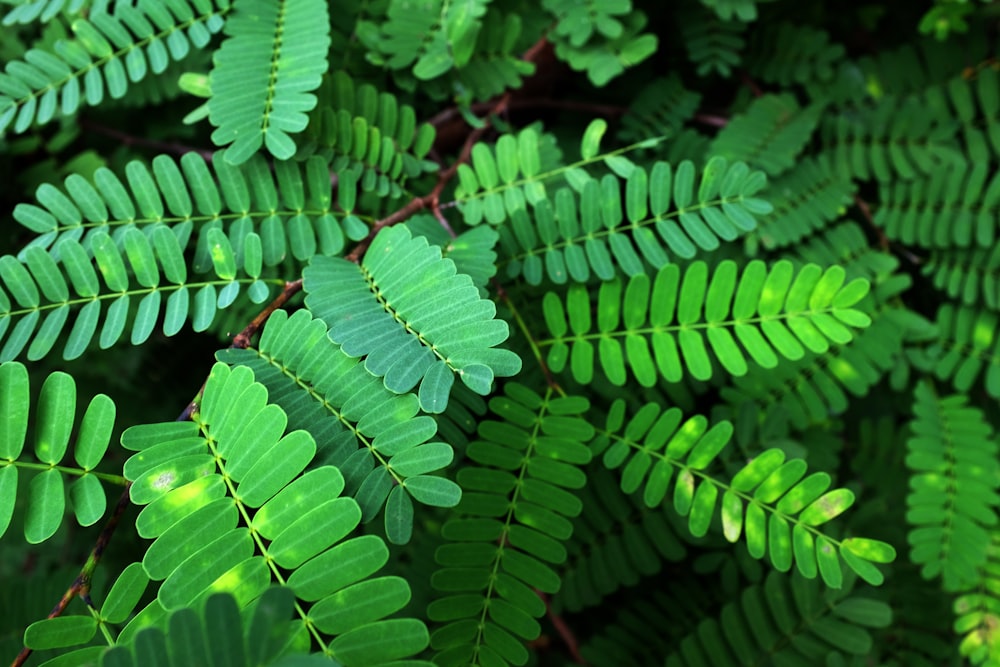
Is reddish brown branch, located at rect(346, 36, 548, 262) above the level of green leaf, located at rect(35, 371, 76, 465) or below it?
above

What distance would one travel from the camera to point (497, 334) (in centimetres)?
77

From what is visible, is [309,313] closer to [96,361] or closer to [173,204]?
[173,204]

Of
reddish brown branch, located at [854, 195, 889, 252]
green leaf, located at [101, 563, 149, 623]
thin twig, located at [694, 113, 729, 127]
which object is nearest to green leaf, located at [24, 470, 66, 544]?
green leaf, located at [101, 563, 149, 623]

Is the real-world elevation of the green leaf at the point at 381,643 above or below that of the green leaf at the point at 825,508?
above

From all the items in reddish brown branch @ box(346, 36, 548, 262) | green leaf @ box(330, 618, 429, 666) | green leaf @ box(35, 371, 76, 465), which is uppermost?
reddish brown branch @ box(346, 36, 548, 262)

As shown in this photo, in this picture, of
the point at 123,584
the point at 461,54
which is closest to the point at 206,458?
the point at 123,584

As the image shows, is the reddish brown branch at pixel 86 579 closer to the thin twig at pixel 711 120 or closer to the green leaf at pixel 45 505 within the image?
the green leaf at pixel 45 505

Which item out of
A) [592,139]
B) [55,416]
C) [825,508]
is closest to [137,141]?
[55,416]

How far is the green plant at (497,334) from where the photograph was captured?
77 cm

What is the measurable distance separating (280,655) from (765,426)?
980mm

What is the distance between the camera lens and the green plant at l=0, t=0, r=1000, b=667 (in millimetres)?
766

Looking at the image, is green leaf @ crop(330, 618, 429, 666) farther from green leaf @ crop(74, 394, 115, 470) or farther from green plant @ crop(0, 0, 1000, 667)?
green leaf @ crop(74, 394, 115, 470)

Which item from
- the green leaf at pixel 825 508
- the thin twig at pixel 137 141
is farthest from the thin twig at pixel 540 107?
the green leaf at pixel 825 508

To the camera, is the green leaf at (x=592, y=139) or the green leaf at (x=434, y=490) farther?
the green leaf at (x=592, y=139)
